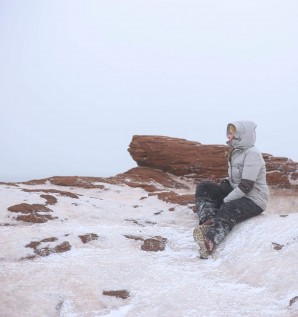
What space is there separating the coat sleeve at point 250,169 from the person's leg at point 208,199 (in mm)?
753

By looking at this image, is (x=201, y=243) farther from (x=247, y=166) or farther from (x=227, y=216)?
(x=247, y=166)

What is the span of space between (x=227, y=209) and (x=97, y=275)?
4456 mm

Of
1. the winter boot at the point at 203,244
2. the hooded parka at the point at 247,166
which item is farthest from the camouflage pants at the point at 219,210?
the hooded parka at the point at 247,166

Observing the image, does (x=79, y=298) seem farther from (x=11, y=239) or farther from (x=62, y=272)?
(x=11, y=239)

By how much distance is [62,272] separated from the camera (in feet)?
27.4

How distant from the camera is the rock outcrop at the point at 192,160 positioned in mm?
26078

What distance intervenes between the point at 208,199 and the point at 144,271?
4.33m

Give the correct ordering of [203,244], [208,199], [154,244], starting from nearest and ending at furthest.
Result: 1. [203,244]
2. [154,244]
3. [208,199]

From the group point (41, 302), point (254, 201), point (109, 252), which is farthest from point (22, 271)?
point (254, 201)

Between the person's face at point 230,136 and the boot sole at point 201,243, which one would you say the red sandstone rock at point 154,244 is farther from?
the person's face at point 230,136

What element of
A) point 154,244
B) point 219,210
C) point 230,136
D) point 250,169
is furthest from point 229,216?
point 230,136

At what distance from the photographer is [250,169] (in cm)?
1114

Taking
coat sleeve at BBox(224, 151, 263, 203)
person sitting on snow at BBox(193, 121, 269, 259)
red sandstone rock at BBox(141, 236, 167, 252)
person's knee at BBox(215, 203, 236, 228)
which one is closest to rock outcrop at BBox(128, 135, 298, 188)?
person sitting on snow at BBox(193, 121, 269, 259)

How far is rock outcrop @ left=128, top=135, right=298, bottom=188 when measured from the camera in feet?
85.6
